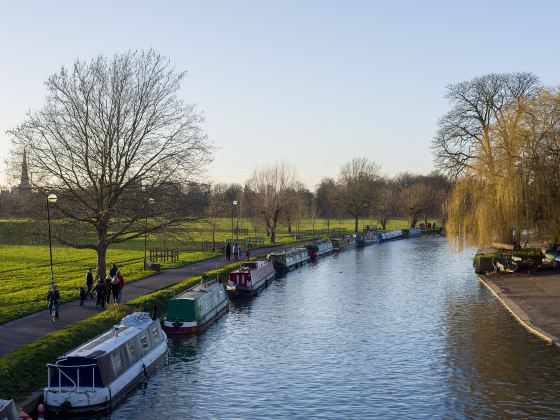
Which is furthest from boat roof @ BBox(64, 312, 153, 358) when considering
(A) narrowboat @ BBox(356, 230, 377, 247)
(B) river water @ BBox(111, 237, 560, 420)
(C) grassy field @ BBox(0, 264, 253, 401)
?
(A) narrowboat @ BBox(356, 230, 377, 247)

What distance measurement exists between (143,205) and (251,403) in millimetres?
22447

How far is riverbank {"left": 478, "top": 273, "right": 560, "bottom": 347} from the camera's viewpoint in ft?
104

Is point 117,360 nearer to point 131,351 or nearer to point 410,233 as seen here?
point 131,351

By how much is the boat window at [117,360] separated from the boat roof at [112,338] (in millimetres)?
275

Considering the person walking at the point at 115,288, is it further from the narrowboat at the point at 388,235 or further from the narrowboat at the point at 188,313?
the narrowboat at the point at 388,235

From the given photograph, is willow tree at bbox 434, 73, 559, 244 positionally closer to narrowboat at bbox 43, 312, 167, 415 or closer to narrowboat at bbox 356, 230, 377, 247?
narrowboat at bbox 43, 312, 167, 415

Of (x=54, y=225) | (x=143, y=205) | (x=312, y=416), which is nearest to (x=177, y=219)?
(x=143, y=205)

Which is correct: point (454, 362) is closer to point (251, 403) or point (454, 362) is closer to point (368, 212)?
point (251, 403)

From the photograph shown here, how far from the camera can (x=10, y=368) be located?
70.5ft

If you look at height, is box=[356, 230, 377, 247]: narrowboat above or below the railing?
above

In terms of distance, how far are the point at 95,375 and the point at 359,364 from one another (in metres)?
10.9

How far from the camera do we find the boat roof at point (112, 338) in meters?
22.0

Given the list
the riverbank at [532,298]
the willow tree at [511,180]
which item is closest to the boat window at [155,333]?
the riverbank at [532,298]

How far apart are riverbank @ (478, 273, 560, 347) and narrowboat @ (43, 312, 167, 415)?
17.8 metres
